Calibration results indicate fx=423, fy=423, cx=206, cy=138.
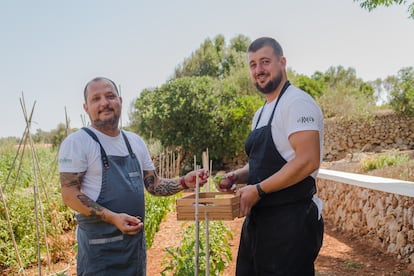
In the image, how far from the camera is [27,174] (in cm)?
822

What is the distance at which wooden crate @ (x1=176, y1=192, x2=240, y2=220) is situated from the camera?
2135 millimetres

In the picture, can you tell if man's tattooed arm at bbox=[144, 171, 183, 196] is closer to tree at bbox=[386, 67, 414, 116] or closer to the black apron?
the black apron

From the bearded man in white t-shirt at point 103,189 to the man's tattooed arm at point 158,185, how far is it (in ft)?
1.09

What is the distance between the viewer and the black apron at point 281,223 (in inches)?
88.6

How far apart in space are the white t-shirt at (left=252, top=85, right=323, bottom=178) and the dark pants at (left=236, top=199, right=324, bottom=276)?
247 millimetres

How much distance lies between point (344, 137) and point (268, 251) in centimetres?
1604

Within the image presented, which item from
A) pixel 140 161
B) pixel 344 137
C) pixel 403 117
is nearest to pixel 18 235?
pixel 140 161

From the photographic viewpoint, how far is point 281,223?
2.27 meters

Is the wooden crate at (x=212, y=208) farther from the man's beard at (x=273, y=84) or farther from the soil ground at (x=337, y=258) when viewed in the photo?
the soil ground at (x=337, y=258)

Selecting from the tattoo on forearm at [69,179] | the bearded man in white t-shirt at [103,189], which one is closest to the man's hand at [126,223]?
the bearded man in white t-shirt at [103,189]

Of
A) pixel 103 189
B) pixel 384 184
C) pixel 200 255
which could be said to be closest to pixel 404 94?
pixel 384 184

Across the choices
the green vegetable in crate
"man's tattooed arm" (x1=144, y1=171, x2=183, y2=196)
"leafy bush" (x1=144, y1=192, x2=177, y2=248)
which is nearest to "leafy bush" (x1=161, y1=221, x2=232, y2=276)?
"leafy bush" (x1=144, y1=192, x2=177, y2=248)

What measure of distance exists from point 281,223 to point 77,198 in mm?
1103

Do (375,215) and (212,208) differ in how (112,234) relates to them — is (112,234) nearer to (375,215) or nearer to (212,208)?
(212,208)
